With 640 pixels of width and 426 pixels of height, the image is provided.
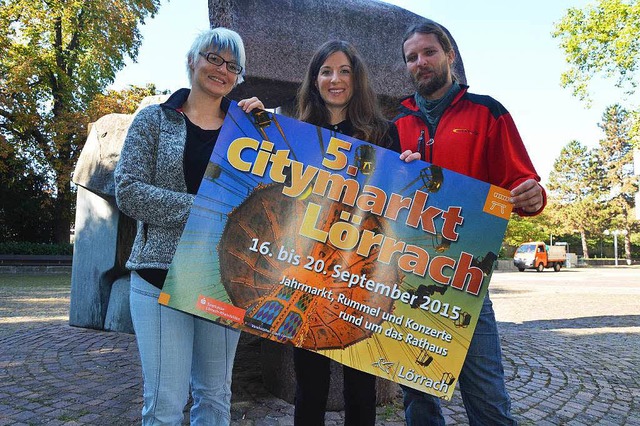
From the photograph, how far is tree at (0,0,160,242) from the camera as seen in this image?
60.1 feet

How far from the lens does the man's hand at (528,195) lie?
1849 mm

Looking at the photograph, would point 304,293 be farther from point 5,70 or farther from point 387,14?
point 5,70

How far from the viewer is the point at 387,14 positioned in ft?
12.6

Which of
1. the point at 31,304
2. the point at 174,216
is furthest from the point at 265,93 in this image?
the point at 31,304

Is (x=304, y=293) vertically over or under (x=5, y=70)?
under

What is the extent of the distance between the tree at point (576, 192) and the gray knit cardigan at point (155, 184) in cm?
4964

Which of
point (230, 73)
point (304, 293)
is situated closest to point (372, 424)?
point (304, 293)

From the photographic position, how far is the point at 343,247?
1.94m

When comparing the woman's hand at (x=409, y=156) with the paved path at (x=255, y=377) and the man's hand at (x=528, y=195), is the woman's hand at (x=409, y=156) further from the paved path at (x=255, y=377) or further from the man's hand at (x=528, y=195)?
the paved path at (x=255, y=377)

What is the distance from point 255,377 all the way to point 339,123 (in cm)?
268

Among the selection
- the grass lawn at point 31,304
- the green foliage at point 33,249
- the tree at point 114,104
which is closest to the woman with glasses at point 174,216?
the grass lawn at point 31,304

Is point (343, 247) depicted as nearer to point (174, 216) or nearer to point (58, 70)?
point (174, 216)

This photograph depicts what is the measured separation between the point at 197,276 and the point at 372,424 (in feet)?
3.28

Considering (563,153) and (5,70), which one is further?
(563,153)
